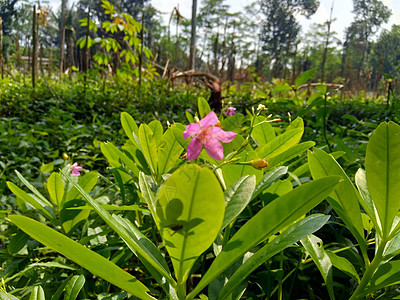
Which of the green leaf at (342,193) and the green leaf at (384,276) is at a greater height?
the green leaf at (342,193)

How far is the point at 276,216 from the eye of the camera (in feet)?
0.79

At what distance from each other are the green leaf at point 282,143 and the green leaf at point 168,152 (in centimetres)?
13

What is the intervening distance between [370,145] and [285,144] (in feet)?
0.41

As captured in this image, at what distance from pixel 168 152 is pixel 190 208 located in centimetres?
24

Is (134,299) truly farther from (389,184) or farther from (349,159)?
(349,159)

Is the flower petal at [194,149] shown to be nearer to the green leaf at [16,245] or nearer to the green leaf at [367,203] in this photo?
the green leaf at [367,203]

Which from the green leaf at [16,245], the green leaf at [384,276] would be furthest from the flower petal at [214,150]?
the green leaf at [16,245]

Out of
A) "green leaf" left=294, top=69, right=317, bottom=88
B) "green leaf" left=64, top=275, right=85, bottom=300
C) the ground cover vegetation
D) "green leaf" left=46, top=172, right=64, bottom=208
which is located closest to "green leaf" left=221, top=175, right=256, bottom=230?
the ground cover vegetation

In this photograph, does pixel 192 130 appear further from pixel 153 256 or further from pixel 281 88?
pixel 281 88

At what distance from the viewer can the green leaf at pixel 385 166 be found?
285mm

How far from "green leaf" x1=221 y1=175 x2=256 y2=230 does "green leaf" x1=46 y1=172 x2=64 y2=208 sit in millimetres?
330

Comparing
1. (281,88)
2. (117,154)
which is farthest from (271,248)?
(281,88)

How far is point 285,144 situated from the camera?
405mm

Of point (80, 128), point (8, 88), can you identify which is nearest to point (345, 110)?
point (80, 128)
